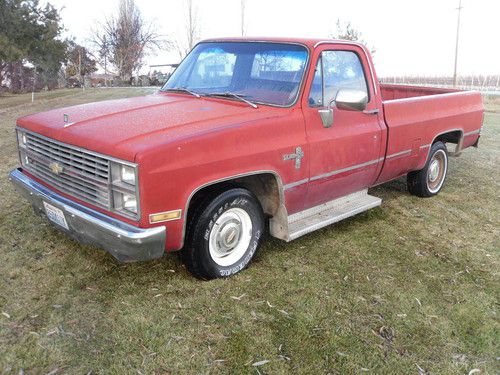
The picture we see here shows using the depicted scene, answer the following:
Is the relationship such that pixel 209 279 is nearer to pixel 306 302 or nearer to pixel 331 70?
pixel 306 302

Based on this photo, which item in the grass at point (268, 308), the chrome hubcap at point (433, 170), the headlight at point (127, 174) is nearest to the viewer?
the grass at point (268, 308)

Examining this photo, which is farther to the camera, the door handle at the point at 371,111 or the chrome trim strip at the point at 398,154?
the chrome trim strip at the point at 398,154

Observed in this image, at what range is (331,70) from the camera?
14.7ft

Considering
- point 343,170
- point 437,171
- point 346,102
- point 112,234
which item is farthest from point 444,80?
point 112,234

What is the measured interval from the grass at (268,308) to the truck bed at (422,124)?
880mm

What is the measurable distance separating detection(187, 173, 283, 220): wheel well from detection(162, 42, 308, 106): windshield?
0.69 metres

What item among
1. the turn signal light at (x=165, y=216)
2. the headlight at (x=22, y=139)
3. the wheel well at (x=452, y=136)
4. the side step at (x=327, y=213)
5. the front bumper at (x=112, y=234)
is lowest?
the side step at (x=327, y=213)

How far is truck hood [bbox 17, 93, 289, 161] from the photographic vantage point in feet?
10.7

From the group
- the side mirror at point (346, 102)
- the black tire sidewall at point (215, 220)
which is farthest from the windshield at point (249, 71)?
the black tire sidewall at point (215, 220)

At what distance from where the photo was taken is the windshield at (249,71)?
421cm

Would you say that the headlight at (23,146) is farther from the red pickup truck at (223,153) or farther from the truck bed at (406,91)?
the truck bed at (406,91)

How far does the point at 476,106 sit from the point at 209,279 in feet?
16.2

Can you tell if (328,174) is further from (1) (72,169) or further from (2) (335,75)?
(1) (72,169)

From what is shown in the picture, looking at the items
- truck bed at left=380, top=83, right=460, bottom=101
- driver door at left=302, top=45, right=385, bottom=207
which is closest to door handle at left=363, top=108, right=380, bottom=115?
driver door at left=302, top=45, right=385, bottom=207
